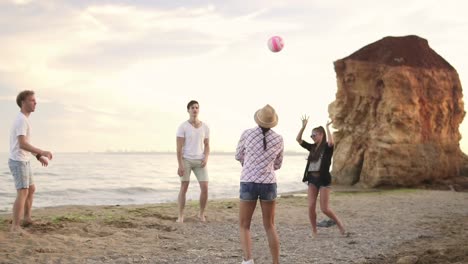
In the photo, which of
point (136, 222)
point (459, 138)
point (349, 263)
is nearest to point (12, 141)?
point (136, 222)

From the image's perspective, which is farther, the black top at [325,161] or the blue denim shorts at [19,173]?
the black top at [325,161]

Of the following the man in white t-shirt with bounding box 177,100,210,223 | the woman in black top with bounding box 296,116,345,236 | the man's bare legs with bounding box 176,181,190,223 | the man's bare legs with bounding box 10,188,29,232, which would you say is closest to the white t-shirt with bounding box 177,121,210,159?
the man in white t-shirt with bounding box 177,100,210,223

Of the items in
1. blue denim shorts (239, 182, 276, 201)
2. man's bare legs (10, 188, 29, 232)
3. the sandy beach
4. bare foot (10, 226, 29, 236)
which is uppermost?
blue denim shorts (239, 182, 276, 201)

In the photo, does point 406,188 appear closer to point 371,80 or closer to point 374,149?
point 374,149

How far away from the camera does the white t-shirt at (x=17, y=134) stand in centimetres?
752

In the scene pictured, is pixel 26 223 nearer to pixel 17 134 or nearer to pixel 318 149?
pixel 17 134

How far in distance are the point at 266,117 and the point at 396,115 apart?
608 inches

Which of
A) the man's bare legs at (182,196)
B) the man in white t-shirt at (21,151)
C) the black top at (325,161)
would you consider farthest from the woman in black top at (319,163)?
the man in white t-shirt at (21,151)

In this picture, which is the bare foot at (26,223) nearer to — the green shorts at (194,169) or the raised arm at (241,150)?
the green shorts at (194,169)

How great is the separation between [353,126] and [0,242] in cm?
1673

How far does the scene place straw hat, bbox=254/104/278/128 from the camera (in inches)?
218

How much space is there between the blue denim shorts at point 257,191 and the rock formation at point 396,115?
14.8 m

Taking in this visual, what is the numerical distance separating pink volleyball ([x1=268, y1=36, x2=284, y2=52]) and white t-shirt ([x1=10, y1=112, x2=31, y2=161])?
5.21 meters

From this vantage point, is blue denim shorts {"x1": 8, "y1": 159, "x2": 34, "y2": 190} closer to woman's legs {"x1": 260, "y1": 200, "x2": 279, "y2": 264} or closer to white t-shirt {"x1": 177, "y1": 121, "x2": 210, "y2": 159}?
white t-shirt {"x1": 177, "y1": 121, "x2": 210, "y2": 159}
